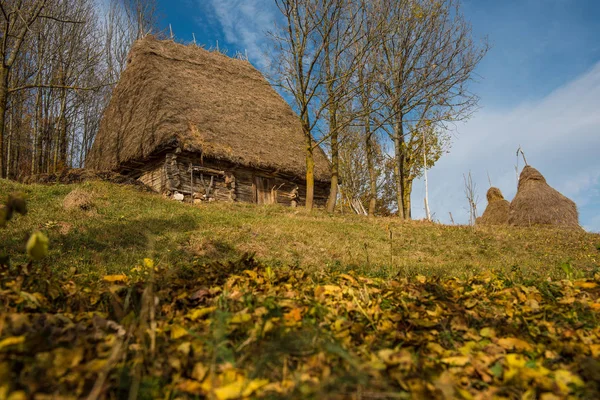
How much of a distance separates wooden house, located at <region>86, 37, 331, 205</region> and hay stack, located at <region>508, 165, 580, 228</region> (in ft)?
29.3

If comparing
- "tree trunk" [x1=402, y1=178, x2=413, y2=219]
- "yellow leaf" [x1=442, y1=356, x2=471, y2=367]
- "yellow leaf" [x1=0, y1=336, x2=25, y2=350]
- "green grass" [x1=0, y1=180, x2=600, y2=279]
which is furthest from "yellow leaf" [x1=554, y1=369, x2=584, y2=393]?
"tree trunk" [x1=402, y1=178, x2=413, y2=219]

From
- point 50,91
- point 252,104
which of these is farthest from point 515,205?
point 50,91

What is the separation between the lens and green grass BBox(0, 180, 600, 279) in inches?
239

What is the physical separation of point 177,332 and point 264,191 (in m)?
15.9

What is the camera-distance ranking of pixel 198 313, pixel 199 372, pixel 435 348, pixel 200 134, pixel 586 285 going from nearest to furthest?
pixel 199 372
pixel 435 348
pixel 198 313
pixel 586 285
pixel 200 134

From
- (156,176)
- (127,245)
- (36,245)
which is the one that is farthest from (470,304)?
(156,176)

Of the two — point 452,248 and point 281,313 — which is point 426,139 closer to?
point 452,248

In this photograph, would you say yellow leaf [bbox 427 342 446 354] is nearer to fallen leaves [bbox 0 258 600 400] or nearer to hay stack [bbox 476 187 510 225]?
fallen leaves [bbox 0 258 600 400]

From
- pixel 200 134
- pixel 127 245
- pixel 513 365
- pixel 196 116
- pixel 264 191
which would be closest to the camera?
pixel 513 365

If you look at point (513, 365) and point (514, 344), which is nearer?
point (513, 365)

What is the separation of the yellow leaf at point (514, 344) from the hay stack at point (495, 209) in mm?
20364

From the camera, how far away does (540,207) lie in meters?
17.9

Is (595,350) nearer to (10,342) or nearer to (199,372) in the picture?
(199,372)

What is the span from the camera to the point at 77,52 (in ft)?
69.9
